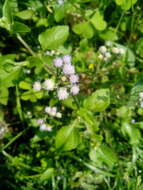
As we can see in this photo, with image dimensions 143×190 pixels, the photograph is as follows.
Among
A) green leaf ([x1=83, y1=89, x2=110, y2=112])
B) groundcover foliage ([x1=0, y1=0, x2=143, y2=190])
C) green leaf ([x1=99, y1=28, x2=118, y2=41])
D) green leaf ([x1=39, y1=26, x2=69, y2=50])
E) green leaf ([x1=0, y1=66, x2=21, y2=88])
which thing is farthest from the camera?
green leaf ([x1=99, y1=28, x2=118, y2=41])

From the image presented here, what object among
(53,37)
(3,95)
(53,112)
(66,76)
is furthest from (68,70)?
(3,95)

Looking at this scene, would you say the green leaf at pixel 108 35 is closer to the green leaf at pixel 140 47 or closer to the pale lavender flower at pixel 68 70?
the green leaf at pixel 140 47

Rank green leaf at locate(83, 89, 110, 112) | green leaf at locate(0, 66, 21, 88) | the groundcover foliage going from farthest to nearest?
the groundcover foliage < green leaf at locate(83, 89, 110, 112) < green leaf at locate(0, 66, 21, 88)

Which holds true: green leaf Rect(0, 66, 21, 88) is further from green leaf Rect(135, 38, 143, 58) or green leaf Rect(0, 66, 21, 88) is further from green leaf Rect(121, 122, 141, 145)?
green leaf Rect(135, 38, 143, 58)

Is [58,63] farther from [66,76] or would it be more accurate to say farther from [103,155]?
[103,155]

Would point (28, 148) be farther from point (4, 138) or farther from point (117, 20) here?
point (117, 20)

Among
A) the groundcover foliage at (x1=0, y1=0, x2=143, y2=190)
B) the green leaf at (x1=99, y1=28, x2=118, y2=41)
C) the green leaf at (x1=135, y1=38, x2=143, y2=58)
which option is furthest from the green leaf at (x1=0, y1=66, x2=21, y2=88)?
the green leaf at (x1=135, y1=38, x2=143, y2=58)
